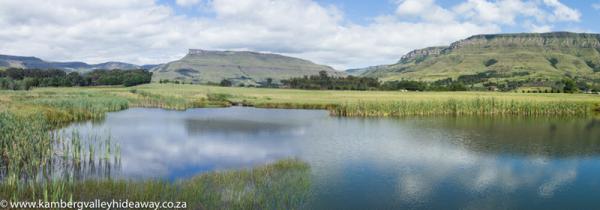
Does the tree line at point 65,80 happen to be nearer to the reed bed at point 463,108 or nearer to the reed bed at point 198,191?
the reed bed at point 463,108

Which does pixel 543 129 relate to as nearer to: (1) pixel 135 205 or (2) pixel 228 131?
(2) pixel 228 131

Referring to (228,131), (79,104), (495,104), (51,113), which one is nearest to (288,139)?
(228,131)

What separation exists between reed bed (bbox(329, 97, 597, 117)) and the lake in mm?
11734

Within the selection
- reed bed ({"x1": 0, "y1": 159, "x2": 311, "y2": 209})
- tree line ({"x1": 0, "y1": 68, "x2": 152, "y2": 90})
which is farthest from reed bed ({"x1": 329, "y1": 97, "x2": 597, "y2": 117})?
tree line ({"x1": 0, "y1": 68, "x2": 152, "y2": 90})

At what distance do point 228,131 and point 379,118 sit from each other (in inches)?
946

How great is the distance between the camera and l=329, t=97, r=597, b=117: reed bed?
63.9 m

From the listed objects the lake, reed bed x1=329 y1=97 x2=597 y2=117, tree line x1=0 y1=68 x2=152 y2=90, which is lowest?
the lake

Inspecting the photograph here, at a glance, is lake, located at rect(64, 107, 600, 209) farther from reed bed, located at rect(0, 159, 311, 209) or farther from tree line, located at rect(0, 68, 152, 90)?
tree line, located at rect(0, 68, 152, 90)

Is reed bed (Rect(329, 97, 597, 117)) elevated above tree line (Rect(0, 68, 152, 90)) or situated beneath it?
situated beneath

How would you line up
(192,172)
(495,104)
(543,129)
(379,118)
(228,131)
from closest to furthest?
(192,172)
(228,131)
(543,129)
(379,118)
(495,104)

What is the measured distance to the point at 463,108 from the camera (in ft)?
227

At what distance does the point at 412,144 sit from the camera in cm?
3662

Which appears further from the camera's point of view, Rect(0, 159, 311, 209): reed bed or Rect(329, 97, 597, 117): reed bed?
Rect(329, 97, 597, 117): reed bed

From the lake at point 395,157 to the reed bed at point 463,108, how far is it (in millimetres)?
11734
